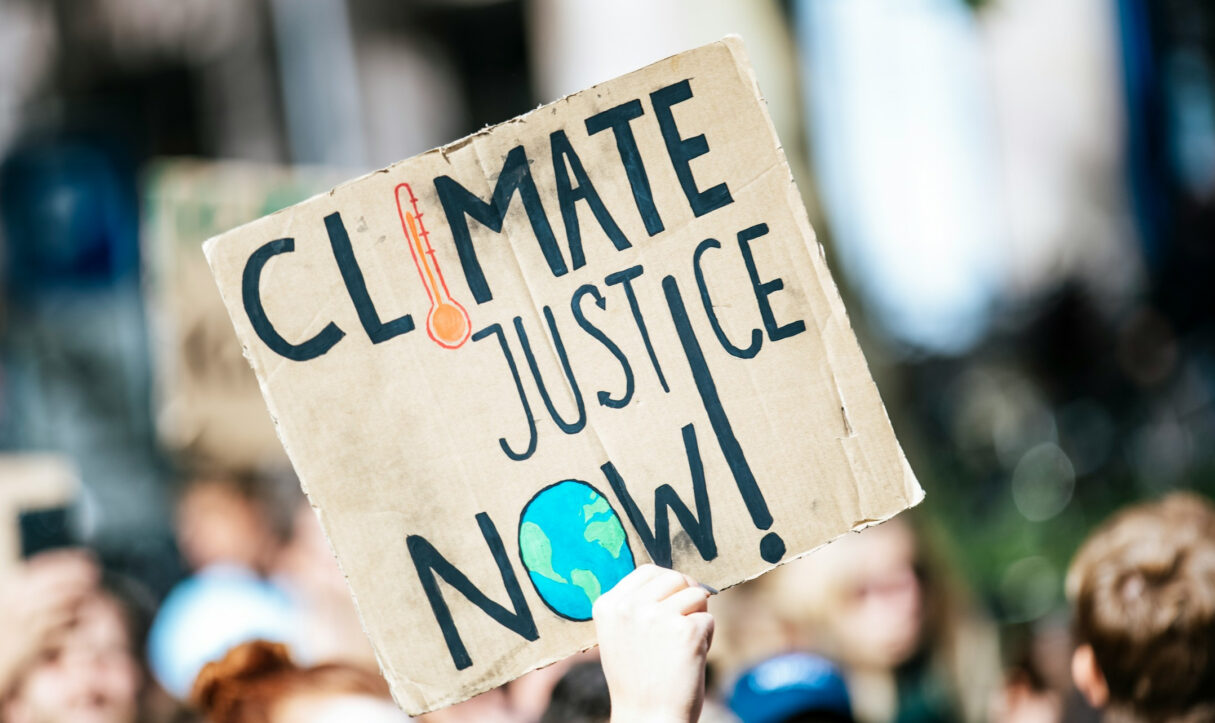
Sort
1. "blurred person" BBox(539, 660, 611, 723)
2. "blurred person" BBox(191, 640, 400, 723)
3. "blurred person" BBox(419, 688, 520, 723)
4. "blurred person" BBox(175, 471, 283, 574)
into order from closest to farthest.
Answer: "blurred person" BBox(191, 640, 400, 723) < "blurred person" BBox(539, 660, 611, 723) < "blurred person" BBox(419, 688, 520, 723) < "blurred person" BBox(175, 471, 283, 574)

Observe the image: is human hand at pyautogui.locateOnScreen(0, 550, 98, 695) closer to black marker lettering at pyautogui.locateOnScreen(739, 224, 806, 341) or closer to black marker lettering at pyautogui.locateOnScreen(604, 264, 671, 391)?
black marker lettering at pyautogui.locateOnScreen(604, 264, 671, 391)

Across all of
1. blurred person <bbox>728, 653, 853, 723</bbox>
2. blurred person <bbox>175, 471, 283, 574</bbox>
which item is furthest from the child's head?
blurred person <bbox>175, 471, 283, 574</bbox>

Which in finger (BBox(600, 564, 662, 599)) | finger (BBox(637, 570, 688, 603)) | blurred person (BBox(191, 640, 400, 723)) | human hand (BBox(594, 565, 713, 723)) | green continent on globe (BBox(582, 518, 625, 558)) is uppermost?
green continent on globe (BBox(582, 518, 625, 558))

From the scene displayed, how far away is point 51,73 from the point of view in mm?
6770

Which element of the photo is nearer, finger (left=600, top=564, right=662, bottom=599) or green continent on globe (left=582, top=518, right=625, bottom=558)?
finger (left=600, top=564, right=662, bottom=599)

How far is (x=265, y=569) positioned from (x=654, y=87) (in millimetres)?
2828

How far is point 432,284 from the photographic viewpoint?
4.72 ft

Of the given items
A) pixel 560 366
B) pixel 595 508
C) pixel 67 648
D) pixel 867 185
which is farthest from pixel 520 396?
pixel 867 185

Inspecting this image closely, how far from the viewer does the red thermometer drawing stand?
143 cm

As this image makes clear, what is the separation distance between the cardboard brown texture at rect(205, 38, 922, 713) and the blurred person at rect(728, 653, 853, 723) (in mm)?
922

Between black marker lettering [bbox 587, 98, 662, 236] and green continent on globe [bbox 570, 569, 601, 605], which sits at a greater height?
black marker lettering [bbox 587, 98, 662, 236]

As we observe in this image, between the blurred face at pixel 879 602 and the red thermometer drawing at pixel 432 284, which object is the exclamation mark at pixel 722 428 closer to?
the red thermometer drawing at pixel 432 284

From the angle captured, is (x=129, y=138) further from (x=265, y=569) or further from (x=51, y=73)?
(x=265, y=569)

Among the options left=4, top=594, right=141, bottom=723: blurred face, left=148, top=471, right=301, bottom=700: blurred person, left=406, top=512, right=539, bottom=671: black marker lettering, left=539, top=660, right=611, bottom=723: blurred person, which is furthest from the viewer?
left=148, top=471, right=301, bottom=700: blurred person
